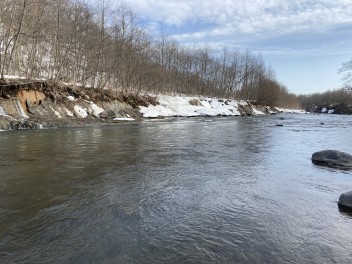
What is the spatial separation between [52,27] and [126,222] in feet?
116

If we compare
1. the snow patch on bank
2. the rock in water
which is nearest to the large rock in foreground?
the rock in water

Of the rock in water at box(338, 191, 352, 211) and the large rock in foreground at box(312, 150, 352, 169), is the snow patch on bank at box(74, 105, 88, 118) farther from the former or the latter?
the rock in water at box(338, 191, 352, 211)

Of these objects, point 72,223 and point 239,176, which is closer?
point 72,223

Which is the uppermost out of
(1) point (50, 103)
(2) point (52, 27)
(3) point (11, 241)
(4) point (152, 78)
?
(2) point (52, 27)

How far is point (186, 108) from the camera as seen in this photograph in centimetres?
5266

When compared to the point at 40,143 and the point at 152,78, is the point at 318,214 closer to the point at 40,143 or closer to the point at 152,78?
the point at 40,143

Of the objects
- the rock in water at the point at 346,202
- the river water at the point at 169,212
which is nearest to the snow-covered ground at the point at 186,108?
the river water at the point at 169,212

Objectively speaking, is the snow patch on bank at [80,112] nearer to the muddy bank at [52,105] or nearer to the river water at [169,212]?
the muddy bank at [52,105]

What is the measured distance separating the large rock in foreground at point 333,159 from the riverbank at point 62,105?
1887 cm

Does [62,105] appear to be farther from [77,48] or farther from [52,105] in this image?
[77,48]

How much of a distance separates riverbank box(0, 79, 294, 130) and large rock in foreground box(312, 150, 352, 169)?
18.9 m

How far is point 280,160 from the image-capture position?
11.8 m

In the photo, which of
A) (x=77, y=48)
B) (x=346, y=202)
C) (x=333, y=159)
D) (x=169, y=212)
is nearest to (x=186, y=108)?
(x=77, y=48)

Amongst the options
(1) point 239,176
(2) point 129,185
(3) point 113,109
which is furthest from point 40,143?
(3) point 113,109
